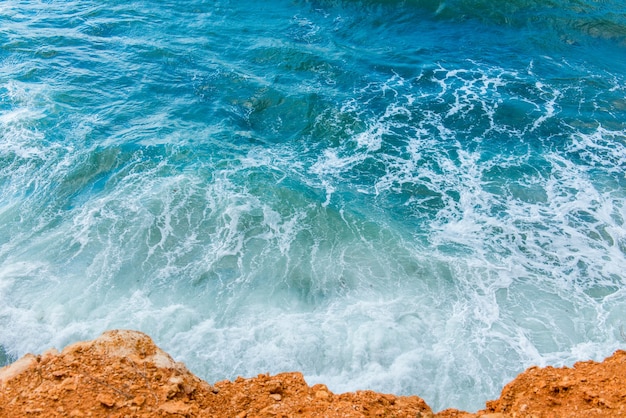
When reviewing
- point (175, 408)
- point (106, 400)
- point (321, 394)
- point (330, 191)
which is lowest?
point (330, 191)

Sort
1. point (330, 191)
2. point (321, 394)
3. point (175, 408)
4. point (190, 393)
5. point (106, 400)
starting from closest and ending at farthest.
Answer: point (106, 400) → point (175, 408) → point (190, 393) → point (321, 394) → point (330, 191)

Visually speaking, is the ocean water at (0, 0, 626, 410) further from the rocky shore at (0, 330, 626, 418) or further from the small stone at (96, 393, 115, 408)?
the small stone at (96, 393, 115, 408)

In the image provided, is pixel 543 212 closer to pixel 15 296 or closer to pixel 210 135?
pixel 210 135

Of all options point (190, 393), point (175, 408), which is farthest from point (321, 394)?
point (175, 408)

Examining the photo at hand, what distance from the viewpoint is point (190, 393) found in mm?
9125

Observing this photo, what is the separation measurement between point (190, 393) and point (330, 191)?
1364cm

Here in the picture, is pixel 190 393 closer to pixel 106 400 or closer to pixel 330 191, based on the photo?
pixel 106 400

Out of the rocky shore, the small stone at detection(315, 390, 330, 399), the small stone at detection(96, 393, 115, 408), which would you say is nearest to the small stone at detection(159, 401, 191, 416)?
the rocky shore

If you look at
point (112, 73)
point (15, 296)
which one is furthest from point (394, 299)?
point (112, 73)

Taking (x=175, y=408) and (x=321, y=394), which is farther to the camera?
(x=321, y=394)

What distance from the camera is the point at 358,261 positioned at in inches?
719

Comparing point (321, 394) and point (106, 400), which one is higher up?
point (106, 400)

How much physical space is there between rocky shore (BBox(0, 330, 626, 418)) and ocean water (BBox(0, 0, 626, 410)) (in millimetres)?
4649

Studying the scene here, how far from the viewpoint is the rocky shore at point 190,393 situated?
8.28 metres
